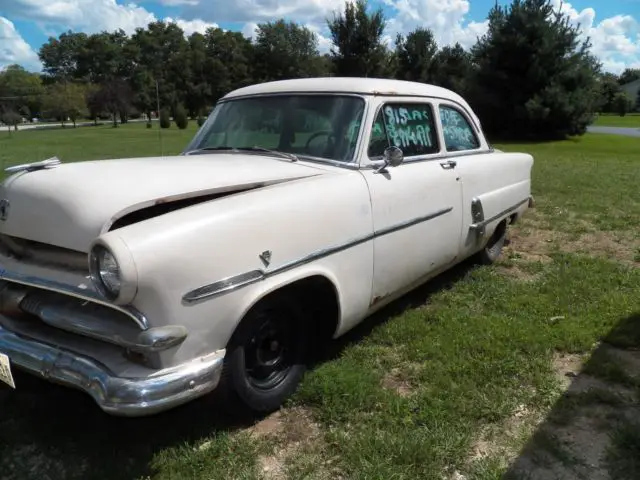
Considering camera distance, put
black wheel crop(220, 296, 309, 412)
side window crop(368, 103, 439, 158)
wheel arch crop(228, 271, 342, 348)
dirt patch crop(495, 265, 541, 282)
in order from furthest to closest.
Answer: dirt patch crop(495, 265, 541, 282) → side window crop(368, 103, 439, 158) → wheel arch crop(228, 271, 342, 348) → black wheel crop(220, 296, 309, 412)

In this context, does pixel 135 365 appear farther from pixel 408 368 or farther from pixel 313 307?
pixel 408 368

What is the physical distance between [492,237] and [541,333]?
65.1 inches

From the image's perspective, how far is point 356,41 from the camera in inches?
1319

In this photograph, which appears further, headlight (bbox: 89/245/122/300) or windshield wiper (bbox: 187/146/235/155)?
windshield wiper (bbox: 187/146/235/155)

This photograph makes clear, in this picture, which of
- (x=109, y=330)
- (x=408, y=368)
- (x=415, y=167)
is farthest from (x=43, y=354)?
(x=415, y=167)

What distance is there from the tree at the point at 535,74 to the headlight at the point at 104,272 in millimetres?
22609

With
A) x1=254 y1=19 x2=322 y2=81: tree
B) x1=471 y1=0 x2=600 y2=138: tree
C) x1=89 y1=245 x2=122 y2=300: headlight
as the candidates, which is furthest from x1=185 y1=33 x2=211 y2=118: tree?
x1=89 y1=245 x2=122 y2=300: headlight

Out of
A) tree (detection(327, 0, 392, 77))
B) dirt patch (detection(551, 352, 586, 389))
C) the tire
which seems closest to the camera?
dirt patch (detection(551, 352, 586, 389))

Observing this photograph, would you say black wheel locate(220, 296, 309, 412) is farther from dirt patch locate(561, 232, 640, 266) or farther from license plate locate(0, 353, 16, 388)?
dirt patch locate(561, 232, 640, 266)

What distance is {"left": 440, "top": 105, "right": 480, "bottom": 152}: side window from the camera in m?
4.32

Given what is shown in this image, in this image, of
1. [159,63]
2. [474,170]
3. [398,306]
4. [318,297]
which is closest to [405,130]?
[474,170]

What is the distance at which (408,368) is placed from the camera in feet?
10.8

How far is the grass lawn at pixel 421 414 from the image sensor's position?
96.7 inches

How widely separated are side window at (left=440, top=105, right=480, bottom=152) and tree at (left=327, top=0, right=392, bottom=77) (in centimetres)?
2988
